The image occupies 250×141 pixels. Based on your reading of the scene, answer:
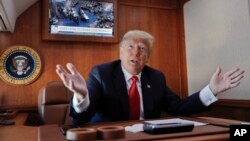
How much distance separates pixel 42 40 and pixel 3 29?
1.47ft

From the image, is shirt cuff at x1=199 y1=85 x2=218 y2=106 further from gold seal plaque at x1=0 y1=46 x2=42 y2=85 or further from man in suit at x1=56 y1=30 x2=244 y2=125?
gold seal plaque at x1=0 y1=46 x2=42 y2=85

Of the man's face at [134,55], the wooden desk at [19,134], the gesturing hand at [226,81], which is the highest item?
the man's face at [134,55]

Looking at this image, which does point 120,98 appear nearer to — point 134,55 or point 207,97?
point 134,55

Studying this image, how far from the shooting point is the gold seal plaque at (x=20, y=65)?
2.82 m

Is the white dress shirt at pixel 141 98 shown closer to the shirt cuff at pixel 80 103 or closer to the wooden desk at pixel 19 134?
the shirt cuff at pixel 80 103

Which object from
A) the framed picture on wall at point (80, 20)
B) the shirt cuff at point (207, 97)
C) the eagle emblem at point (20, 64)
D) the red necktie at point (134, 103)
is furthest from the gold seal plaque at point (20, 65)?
the shirt cuff at point (207, 97)

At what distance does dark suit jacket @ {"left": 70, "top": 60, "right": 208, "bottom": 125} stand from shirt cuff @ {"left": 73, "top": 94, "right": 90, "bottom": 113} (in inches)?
4.1

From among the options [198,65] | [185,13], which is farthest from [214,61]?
[185,13]

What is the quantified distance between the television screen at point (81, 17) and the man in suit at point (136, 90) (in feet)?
4.65

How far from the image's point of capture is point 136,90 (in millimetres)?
1676

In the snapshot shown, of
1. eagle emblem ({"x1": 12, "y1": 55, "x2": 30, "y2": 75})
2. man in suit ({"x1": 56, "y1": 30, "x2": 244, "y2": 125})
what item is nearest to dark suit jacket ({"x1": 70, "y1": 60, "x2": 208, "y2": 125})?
man in suit ({"x1": 56, "y1": 30, "x2": 244, "y2": 125})

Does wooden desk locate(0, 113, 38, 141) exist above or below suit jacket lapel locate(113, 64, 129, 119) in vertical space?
below

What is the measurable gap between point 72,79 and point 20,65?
204 centimetres

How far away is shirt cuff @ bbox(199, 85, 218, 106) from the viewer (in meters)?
1.55
